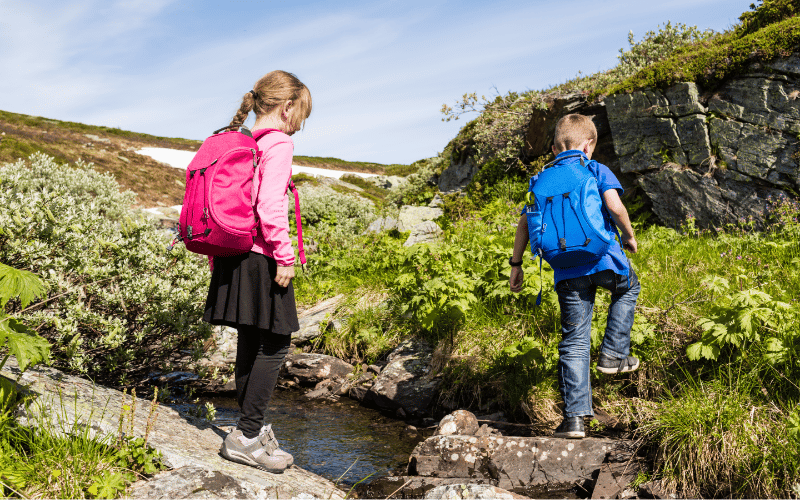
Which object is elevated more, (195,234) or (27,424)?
(195,234)

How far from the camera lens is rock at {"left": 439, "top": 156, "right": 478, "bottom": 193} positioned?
1366 cm

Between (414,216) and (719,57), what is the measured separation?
21.1 ft

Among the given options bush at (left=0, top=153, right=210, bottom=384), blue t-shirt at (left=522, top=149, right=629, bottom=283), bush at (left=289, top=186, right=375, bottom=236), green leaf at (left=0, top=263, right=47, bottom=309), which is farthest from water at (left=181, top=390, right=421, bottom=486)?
bush at (left=289, top=186, right=375, bottom=236)

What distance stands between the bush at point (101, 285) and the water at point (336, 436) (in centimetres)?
110

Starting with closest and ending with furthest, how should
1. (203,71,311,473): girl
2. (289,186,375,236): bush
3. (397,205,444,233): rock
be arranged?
(203,71,311,473): girl → (397,205,444,233): rock → (289,186,375,236): bush

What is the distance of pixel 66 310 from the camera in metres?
4.27

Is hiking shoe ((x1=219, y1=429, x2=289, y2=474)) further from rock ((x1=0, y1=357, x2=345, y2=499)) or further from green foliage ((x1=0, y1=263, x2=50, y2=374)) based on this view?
green foliage ((x1=0, y1=263, x2=50, y2=374))

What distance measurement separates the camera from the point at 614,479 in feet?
11.6

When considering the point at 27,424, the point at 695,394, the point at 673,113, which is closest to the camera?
the point at 27,424

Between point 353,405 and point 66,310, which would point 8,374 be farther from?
point 353,405

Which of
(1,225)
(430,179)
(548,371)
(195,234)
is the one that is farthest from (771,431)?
(430,179)

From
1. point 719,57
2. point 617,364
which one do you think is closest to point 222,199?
point 617,364

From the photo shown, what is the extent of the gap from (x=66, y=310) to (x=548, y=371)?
423 centimetres

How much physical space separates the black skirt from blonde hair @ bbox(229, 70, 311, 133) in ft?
3.01
